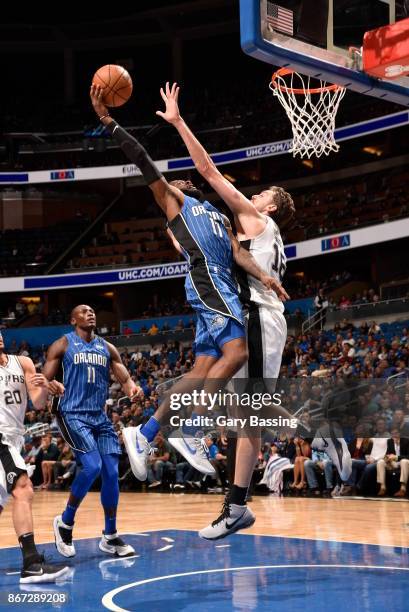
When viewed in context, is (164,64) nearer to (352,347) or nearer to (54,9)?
(54,9)

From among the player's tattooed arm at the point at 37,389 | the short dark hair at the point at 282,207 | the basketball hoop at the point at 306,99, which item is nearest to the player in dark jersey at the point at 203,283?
the short dark hair at the point at 282,207

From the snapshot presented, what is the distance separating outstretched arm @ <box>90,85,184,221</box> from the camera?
543cm

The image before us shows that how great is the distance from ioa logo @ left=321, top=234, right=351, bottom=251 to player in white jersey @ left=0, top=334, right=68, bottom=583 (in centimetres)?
1769

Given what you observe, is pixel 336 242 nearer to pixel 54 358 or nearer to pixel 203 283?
pixel 54 358

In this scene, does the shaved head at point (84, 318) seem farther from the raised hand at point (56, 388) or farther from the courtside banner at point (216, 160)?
the courtside banner at point (216, 160)

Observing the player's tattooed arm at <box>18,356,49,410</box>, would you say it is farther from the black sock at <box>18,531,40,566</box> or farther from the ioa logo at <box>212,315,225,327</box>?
the ioa logo at <box>212,315,225,327</box>

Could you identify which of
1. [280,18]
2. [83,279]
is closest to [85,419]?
[280,18]

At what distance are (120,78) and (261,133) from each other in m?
22.8

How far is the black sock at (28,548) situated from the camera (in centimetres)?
612

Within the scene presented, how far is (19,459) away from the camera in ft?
20.4

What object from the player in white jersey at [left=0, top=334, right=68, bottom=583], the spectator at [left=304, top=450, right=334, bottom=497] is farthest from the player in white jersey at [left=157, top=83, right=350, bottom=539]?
the spectator at [left=304, top=450, right=334, bottom=497]

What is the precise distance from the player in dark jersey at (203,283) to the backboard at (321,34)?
3.76 ft

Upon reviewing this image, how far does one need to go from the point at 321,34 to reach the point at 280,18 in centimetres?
59

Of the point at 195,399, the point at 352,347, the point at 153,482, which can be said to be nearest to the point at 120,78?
the point at 195,399
